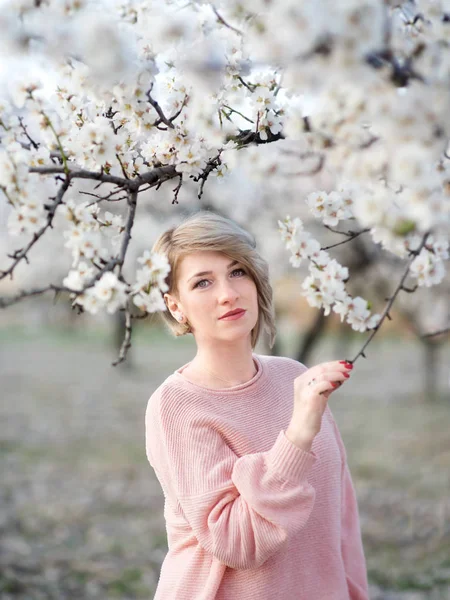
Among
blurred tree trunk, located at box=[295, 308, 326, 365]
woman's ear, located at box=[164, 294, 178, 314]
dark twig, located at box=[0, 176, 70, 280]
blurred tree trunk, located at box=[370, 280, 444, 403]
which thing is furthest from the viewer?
blurred tree trunk, located at box=[370, 280, 444, 403]

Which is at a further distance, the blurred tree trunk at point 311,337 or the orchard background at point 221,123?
the blurred tree trunk at point 311,337

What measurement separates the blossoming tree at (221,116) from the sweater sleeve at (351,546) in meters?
0.72

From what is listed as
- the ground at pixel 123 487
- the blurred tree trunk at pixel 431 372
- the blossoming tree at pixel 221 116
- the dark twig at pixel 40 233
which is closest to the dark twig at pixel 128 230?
the blossoming tree at pixel 221 116

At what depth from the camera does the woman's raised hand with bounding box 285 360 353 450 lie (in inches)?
56.6

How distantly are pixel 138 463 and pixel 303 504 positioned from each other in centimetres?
625

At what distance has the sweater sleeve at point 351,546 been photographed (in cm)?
196

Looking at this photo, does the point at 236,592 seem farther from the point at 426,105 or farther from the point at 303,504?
the point at 426,105

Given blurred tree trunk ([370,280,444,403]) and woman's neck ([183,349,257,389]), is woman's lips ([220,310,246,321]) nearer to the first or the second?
woman's neck ([183,349,257,389])

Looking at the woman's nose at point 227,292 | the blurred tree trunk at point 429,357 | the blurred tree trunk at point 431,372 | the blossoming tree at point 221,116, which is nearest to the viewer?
the blossoming tree at point 221,116

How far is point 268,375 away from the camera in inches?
77.0

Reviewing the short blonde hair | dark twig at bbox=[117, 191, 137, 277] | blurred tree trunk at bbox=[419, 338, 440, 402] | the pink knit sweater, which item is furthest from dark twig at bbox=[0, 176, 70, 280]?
blurred tree trunk at bbox=[419, 338, 440, 402]

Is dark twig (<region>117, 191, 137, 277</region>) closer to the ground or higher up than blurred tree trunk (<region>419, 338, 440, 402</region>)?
closer to the ground

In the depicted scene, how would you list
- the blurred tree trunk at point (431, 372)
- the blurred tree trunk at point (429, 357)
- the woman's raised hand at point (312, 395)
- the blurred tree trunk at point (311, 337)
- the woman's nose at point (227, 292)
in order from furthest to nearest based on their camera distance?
the blurred tree trunk at point (431, 372)
the blurred tree trunk at point (429, 357)
the blurred tree trunk at point (311, 337)
the woman's nose at point (227, 292)
the woman's raised hand at point (312, 395)

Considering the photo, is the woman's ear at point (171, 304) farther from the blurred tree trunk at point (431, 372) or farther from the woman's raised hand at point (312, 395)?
the blurred tree trunk at point (431, 372)
